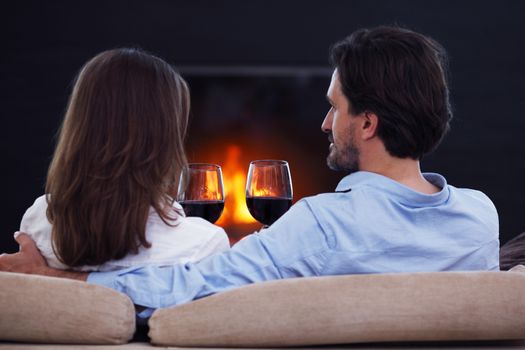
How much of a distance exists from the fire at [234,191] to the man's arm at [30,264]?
2.49 m

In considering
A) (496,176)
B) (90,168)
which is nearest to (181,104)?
(90,168)

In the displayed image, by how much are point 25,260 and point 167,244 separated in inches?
10.0

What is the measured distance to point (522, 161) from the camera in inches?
168

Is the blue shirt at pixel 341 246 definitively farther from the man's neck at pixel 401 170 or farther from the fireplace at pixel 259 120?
the fireplace at pixel 259 120

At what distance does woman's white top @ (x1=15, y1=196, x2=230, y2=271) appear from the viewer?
1.35 m

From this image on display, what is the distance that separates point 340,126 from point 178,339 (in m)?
0.62

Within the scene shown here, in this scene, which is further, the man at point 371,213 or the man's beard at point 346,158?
the man's beard at point 346,158

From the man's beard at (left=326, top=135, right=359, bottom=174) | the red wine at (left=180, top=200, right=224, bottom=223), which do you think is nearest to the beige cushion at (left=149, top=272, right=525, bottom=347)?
the man's beard at (left=326, top=135, right=359, bottom=174)

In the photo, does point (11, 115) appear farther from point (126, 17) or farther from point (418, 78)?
point (418, 78)

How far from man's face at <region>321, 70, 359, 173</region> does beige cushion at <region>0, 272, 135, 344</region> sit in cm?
60

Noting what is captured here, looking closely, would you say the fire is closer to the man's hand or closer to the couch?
the man's hand

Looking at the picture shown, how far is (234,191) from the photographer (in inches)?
160

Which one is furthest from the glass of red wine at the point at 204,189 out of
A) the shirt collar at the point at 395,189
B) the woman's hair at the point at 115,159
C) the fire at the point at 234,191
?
the fire at the point at 234,191

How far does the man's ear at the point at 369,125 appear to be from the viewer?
151 centimetres
